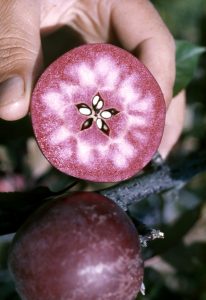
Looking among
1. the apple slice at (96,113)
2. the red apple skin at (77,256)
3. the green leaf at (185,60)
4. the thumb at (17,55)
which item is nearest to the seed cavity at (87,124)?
the apple slice at (96,113)

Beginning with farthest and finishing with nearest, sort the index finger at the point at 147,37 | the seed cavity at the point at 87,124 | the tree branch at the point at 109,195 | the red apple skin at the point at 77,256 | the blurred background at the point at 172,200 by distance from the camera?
the blurred background at the point at 172,200 < the index finger at the point at 147,37 < the seed cavity at the point at 87,124 < the tree branch at the point at 109,195 < the red apple skin at the point at 77,256

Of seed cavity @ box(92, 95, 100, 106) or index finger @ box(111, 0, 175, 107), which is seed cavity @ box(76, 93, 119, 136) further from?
index finger @ box(111, 0, 175, 107)

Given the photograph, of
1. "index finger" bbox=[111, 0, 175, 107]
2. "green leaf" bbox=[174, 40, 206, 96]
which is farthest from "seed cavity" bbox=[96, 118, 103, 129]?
"green leaf" bbox=[174, 40, 206, 96]

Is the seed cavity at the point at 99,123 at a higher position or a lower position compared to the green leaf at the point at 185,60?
higher

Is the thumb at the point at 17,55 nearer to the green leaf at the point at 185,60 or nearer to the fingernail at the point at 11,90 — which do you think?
the fingernail at the point at 11,90

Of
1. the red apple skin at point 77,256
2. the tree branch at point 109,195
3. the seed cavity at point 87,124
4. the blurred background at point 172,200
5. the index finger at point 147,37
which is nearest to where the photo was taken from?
the red apple skin at point 77,256

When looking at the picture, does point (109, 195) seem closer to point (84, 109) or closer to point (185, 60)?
point (84, 109)

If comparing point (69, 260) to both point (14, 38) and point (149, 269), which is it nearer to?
point (14, 38)
